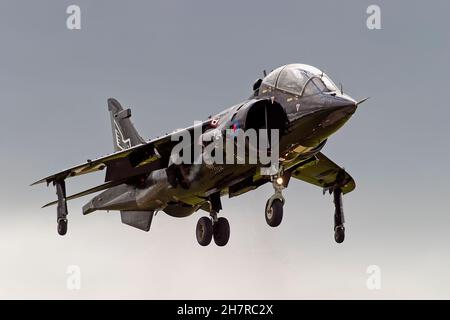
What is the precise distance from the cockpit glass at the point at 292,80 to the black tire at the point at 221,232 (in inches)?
260

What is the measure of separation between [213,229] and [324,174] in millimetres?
5974

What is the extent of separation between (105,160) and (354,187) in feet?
36.3

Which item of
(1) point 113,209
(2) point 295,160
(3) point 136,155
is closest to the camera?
(2) point 295,160

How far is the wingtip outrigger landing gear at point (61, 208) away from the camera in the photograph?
3962 centimetres

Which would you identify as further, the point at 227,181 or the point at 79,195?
the point at 79,195

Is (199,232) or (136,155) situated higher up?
(136,155)

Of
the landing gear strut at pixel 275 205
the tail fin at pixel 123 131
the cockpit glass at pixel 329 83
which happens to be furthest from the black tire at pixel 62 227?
the cockpit glass at pixel 329 83

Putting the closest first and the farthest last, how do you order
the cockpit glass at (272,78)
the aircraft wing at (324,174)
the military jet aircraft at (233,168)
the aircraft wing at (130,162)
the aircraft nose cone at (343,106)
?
the aircraft nose cone at (343,106) → the military jet aircraft at (233,168) → the cockpit glass at (272,78) → the aircraft wing at (130,162) → the aircraft wing at (324,174)

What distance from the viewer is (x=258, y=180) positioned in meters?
38.6

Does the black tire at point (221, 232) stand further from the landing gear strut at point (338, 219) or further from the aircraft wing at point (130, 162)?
the landing gear strut at point (338, 219)

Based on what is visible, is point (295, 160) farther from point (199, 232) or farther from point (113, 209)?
point (113, 209)

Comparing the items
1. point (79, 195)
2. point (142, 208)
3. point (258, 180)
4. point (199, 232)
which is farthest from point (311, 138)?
point (79, 195)

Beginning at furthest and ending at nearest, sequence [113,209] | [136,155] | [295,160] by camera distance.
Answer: [113,209]
[136,155]
[295,160]
